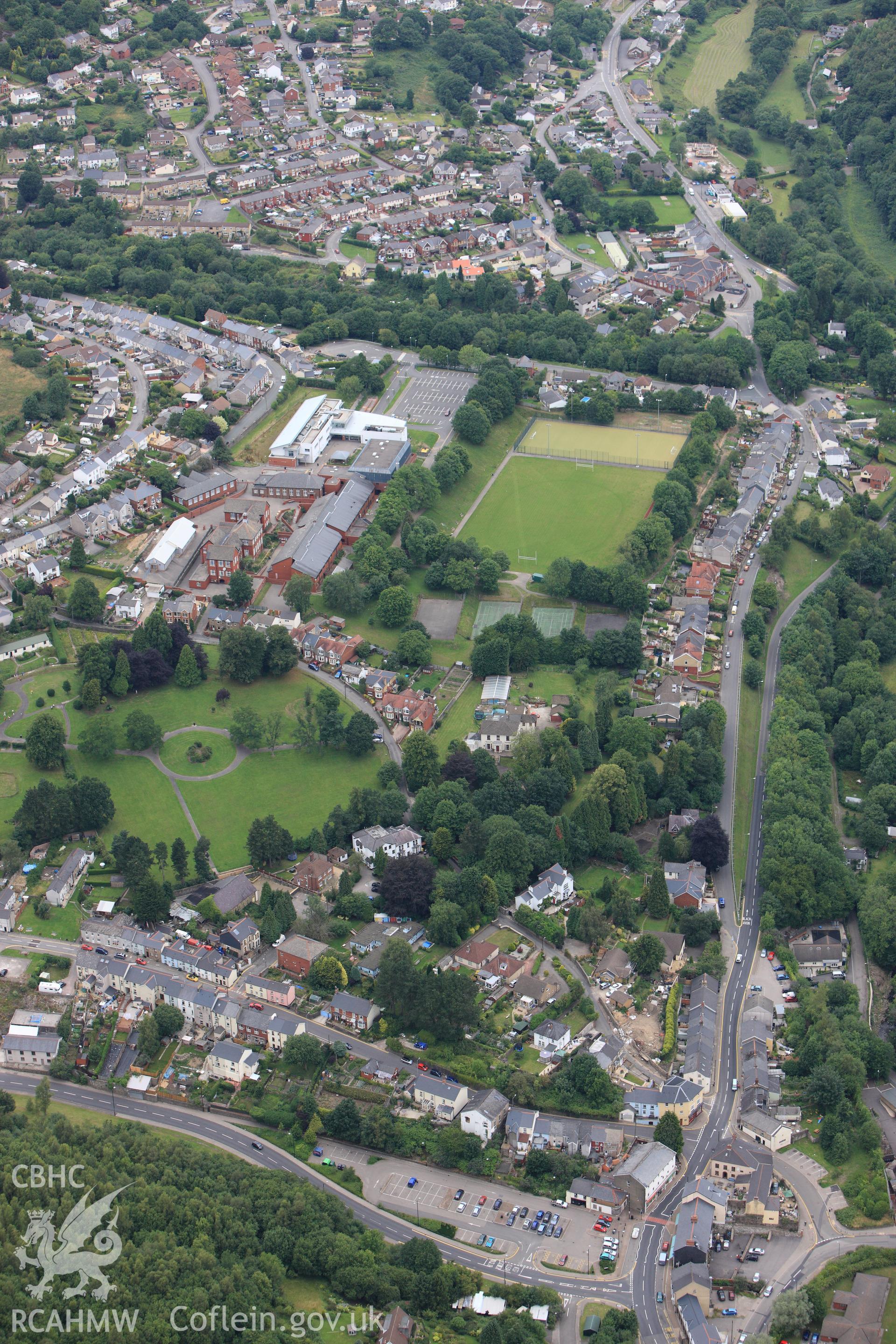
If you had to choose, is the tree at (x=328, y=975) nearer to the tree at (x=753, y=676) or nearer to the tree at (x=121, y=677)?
the tree at (x=121, y=677)

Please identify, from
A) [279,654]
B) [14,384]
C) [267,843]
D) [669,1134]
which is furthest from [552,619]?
[14,384]

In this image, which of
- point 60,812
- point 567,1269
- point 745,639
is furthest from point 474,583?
point 567,1269

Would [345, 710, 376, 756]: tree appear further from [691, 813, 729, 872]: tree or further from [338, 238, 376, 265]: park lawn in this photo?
[338, 238, 376, 265]: park lawn

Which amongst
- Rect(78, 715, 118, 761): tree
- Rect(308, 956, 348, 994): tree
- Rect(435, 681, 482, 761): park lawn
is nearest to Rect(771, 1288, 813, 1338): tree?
Rect(308, 956, 348, 994): tree

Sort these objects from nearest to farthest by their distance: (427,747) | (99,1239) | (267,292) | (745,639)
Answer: (99,1239) → (427,747) → (745,639) → (267,292)

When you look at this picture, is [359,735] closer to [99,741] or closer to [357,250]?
[99,741]

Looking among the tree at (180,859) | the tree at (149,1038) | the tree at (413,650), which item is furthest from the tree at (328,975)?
the tree at (413,650)

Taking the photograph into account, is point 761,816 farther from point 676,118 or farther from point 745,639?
point 676,118
